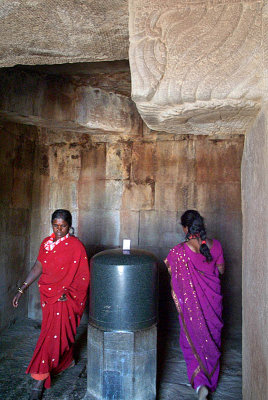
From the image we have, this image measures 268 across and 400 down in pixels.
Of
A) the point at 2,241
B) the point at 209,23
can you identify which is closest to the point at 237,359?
the point at 2,241

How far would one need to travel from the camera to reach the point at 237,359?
3.64 meters

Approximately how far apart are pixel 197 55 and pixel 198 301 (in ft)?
Result: 7.43

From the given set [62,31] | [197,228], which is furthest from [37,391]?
[62,31]

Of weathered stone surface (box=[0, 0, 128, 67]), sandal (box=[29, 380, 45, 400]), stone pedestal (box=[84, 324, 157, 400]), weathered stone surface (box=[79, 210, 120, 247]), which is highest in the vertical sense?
weathered stone surface (box=[0, 0, 128, 67])

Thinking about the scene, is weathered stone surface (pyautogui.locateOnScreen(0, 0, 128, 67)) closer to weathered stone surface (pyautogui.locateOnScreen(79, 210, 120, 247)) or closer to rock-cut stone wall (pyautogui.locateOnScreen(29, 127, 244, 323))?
rock-cut stone wall (pyautogui.locateOnScreen(29, 127, 244, 323))

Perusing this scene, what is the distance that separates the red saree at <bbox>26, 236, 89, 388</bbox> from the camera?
3021 mm

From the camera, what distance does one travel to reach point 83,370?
3.32 meters

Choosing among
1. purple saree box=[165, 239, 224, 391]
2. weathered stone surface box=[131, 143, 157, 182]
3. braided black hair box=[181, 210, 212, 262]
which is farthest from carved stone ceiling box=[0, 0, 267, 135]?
weathered stone surface box=[131, 143, 157, 182]

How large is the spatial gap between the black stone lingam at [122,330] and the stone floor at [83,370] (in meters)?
0.33

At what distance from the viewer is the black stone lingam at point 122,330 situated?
257 centimetres

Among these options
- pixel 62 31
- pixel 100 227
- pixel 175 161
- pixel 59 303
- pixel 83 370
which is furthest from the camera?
pixel 100 227

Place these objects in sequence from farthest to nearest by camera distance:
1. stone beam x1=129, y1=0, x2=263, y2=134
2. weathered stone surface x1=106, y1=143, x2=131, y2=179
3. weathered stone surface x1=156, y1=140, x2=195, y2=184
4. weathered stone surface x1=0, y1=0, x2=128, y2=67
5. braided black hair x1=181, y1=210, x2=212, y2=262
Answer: weathered stone surface x1=106, y1=143, x2=131, y2=179 < weathered stone surface x1=156, y1=140, x2=195, y2=184 < braided black hair x1=181, y1=210, x2=212, y2=262 < weathered stone surface x1=0, y1=0, x2=128, y2=67 < stone beam x1=129, y1=0, x2=263, y2=134

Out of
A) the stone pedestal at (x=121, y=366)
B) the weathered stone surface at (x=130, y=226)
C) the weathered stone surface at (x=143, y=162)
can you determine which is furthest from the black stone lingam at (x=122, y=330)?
the weathered stone surface at (x=143, y=162)

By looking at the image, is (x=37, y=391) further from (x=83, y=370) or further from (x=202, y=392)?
(x=202, y=392)
